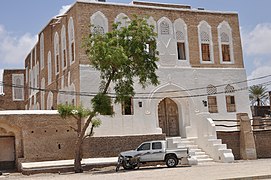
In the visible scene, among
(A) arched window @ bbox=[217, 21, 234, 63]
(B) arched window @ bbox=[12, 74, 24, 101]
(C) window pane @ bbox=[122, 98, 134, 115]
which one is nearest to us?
(C) window pane @ bbox=[122, 98, 134, 115]

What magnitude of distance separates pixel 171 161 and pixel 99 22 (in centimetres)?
1125

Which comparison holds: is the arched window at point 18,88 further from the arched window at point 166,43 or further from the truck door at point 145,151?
the truck door at point 145,151

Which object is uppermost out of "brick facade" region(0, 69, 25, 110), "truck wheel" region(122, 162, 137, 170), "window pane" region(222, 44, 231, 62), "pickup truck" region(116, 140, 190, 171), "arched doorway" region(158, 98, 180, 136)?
"window pane" region(222, 44, 231, 62)

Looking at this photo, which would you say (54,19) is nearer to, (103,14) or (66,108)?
(103,14)

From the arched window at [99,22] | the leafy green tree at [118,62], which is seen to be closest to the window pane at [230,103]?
the leafy green tree at [118,62]

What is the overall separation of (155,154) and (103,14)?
1112cm

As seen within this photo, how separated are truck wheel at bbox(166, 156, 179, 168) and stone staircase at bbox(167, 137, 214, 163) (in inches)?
34.0

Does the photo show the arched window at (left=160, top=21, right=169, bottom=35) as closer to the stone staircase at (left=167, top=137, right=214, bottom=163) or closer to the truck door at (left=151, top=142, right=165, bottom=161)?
the stone staircase at (left=167, top=137, right=214, bottom=163)

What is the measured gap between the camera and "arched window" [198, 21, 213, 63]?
31.6 metres

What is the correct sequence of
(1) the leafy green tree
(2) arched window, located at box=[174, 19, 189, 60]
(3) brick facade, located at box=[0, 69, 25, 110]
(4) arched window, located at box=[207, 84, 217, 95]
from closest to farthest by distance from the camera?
(1) the leafy green tree → (4) arched window, located at box=[207, 84, 217, 95] → (2) arched window, located at box=[174, 19, 189, 60] → (3) brick facade, located at box=[0, 69, 25, 110]

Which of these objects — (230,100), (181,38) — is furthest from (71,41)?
(230,100)

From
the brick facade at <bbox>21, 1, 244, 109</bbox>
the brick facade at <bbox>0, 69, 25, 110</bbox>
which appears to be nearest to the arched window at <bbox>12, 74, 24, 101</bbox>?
the brick facade at <bbox>0, 69, 25, 110</bbox>

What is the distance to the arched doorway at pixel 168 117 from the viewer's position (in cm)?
2997

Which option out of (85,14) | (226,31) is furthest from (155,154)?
(226,31)
